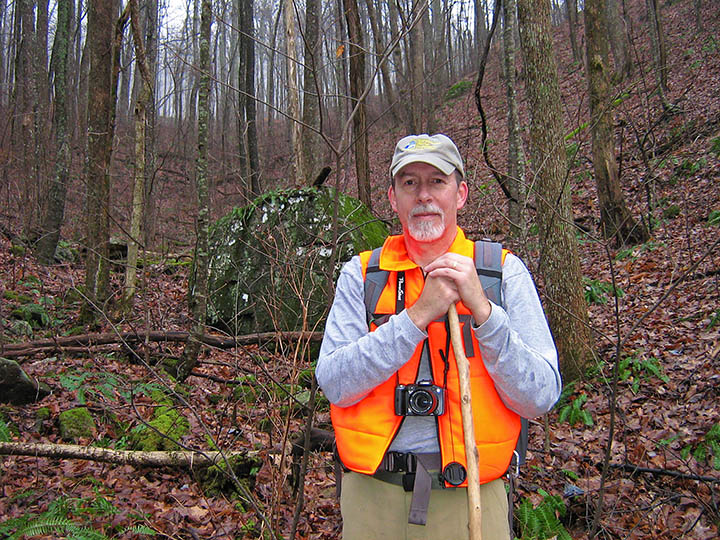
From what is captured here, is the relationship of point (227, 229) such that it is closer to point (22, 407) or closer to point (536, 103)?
point (22, 407)

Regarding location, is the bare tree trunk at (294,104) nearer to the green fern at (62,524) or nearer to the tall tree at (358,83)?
the tall tree at (358,83)

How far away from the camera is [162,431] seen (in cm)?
484

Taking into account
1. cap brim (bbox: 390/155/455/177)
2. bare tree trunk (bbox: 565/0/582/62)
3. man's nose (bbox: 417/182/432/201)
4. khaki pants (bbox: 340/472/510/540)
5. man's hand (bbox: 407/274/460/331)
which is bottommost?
khaki pants (bbox: 340/472/510/540)

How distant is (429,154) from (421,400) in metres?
0.96

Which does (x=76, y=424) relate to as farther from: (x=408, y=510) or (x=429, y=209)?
(x=429, y=209)

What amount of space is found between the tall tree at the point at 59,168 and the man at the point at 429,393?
10331mm

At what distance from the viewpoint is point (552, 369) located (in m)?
1.83

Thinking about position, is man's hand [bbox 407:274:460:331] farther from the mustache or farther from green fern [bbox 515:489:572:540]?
green fern [bbox 515:489:572:540]

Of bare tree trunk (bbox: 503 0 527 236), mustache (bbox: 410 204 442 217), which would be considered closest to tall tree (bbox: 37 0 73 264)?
bare tree trunk (bbox: 503 0 527 236)

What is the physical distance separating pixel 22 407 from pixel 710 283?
829cm

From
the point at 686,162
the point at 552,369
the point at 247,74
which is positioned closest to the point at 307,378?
the point at 552,369

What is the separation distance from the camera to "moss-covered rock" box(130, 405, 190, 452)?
4.58 m

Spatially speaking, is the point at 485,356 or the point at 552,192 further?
the point at 552,192

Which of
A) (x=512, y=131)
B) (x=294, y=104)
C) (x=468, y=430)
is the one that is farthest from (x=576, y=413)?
(x=294, y=104)
